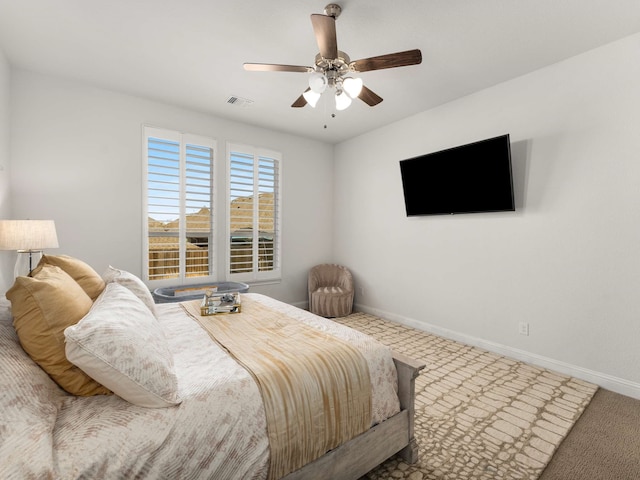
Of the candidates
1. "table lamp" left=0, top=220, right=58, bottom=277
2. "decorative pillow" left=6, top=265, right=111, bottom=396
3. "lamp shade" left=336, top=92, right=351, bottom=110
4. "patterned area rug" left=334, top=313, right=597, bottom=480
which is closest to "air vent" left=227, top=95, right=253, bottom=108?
"lamp shade" left=336, top=92, right=351, bottom=110

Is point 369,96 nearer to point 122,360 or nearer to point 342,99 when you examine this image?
point 342,99

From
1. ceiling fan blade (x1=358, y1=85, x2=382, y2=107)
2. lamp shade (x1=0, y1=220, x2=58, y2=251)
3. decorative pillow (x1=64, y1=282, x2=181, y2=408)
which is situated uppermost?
ceiling fan blade (x1=358, y1=85, x2=382, y2=107)

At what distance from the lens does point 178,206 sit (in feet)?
12.3

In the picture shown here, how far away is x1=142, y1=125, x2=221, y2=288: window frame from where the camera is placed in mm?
3551

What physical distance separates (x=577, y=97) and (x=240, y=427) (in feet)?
11.6

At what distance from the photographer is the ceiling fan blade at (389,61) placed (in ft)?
6.70

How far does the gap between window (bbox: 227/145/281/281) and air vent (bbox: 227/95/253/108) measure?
66 cm

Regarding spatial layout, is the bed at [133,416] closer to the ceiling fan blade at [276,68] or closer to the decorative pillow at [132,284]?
the decorative pillow at [132,284]

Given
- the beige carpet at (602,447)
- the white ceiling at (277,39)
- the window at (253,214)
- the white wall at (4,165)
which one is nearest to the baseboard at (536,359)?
the beige carpet at (602,447)

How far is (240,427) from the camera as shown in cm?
116

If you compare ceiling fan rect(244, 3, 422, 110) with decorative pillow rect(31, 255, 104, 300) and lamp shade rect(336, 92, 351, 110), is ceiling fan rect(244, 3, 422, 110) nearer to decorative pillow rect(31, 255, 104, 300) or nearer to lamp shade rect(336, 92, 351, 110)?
lamp shade rect(336, 92, 351, 110)

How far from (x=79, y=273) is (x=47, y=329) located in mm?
766

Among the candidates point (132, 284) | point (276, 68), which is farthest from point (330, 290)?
point (276, 68)

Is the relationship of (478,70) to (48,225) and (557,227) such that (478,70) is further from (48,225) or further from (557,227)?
(48,225)
